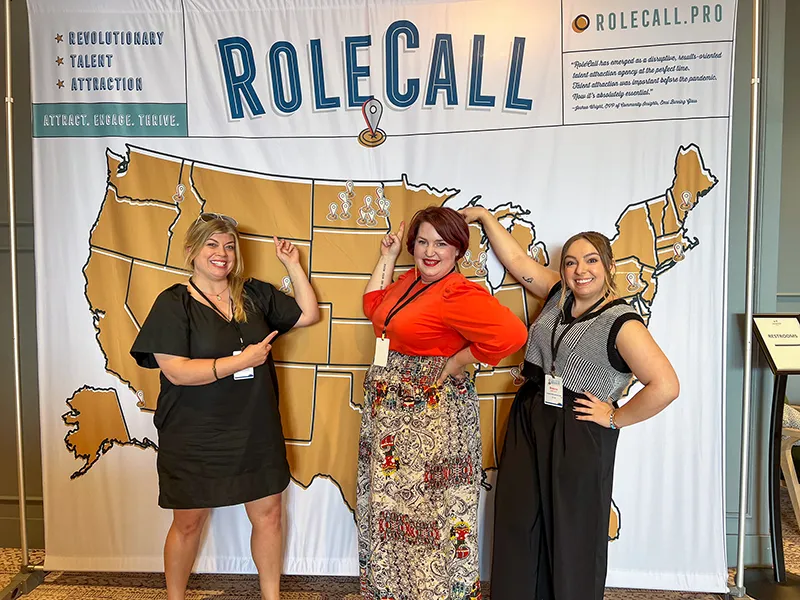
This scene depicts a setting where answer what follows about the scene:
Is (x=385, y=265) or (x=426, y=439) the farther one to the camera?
(x=385, y=265)

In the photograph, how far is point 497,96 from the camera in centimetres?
235

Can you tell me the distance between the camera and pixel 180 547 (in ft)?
7.04

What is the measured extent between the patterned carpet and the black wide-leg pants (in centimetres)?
59

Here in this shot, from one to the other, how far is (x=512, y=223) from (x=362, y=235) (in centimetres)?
A: 71

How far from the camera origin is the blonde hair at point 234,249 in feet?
6.85

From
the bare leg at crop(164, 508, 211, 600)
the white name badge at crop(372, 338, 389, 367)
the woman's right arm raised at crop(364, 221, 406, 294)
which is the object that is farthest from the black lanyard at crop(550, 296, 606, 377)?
the bare leg at crop(164, 508, 211, 600)

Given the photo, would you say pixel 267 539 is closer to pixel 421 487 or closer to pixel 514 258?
pixel 421 487

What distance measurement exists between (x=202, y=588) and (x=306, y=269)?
168cm

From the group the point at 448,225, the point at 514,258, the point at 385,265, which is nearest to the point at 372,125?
the point at 385,265

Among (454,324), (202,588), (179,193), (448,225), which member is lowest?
(202,588)

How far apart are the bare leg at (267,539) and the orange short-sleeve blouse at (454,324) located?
897 mm

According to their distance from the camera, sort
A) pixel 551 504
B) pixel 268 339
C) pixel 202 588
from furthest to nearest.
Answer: pixel 202 588
pixel 268 339
pixel 551 504

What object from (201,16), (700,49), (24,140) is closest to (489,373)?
(700,49)

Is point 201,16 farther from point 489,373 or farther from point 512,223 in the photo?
point 489,373
